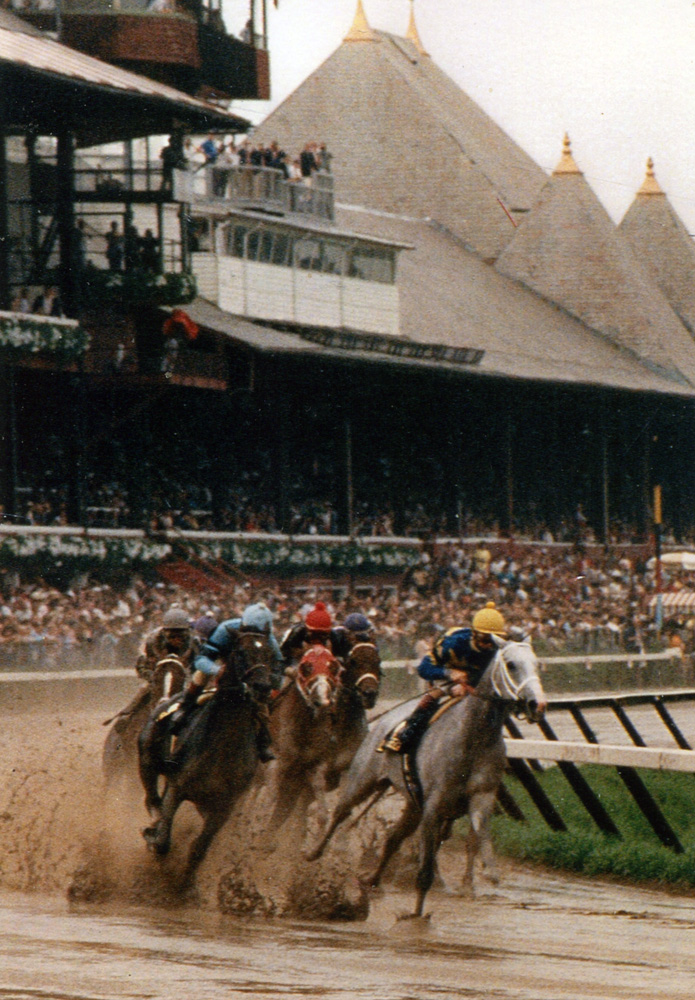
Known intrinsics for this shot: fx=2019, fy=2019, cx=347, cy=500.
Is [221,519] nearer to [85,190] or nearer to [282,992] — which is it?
[85,190]

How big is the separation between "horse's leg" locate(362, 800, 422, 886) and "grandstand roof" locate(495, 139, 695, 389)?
44.2 metres

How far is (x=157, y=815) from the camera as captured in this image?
11.9 metres

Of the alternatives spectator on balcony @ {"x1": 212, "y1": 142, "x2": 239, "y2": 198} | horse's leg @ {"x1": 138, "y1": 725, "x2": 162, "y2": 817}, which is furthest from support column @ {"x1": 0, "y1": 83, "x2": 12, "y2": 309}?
horse's leg @ {"x1": 138, "y1": 725, "x2": 162, "y2": 817}

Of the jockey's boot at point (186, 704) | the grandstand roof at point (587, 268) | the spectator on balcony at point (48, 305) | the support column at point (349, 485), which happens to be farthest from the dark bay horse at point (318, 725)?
the grandstand roof at point (587, 268)

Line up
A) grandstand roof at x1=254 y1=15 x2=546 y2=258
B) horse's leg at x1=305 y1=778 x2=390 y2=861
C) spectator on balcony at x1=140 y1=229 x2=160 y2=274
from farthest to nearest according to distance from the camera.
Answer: grandstand roof at x1=254 y1=15 x2=546 y2=258
spectator on balcony at x1=140 y1=229 x2=160 y2=274
horse's leg at x1=305 y1=778 x2=390 y2=861

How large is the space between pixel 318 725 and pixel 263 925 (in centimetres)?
224

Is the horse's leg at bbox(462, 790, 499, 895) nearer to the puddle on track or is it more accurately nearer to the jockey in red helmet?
the puddle on track

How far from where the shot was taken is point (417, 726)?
37.9 feet

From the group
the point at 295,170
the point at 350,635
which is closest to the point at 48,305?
the point at 295,170

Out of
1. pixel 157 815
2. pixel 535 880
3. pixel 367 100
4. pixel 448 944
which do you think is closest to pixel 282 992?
pixel 448 944

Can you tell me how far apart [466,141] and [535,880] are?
52.8 metres

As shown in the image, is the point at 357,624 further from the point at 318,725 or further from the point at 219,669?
the point at 219,669

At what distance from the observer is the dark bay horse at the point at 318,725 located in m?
12.2

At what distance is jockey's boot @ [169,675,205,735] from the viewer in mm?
11438
